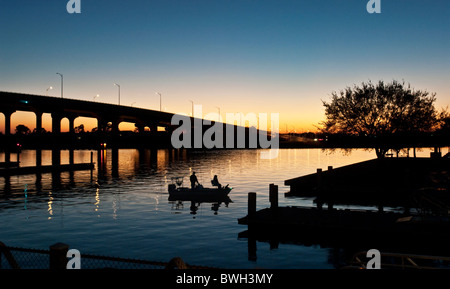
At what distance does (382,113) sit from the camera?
2304 inches

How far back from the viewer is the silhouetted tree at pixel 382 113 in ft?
188

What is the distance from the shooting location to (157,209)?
38000 millimetres

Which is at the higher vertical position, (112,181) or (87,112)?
(87,112)

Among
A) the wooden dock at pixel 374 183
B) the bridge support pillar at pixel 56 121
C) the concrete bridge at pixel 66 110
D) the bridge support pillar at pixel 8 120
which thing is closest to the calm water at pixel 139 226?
the wooden dock at pixel 374 183

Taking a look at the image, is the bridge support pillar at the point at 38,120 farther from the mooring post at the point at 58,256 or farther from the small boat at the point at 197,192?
the mooring post at the point at 58,256

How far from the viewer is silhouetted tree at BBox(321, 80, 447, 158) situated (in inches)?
2255

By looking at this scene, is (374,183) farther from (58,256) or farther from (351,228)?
(58,256)

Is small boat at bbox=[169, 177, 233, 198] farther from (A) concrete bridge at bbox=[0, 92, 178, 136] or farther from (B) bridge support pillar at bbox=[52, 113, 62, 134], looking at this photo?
(B) bridge support pillar at bbox=[52, 113, 62, 134]

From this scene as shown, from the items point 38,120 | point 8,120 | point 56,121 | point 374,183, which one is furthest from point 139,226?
point 38,120

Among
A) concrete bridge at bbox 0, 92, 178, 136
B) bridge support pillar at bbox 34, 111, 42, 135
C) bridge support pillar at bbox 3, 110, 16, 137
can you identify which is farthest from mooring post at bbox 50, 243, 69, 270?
bridge support pillar at bbox 34, 111, 42, 135
